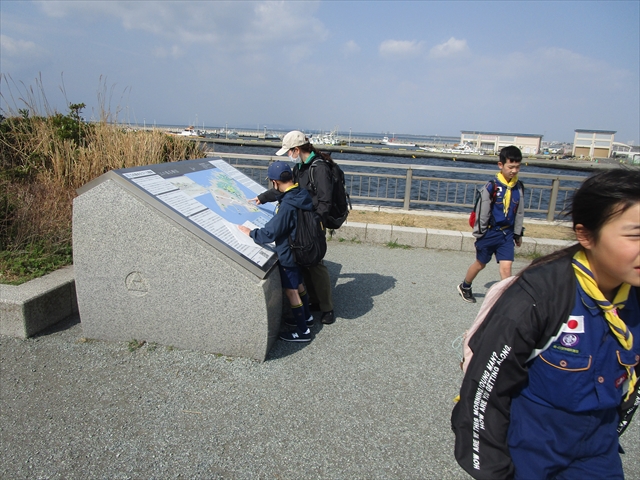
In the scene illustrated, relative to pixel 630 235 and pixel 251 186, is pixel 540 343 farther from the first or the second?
pixel 251 186

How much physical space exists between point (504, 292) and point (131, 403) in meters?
2.71

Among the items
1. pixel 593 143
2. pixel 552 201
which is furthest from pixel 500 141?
pixel 552 201

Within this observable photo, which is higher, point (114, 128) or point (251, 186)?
point (114, 128)

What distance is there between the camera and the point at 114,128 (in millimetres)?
7430

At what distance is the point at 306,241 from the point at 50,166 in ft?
16.2

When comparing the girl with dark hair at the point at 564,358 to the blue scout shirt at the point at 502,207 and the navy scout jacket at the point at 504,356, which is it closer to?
the navy scout jacket at the point at 504,356

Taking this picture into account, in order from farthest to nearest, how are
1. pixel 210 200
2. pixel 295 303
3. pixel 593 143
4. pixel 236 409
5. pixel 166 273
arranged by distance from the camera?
pixel 593 143, pixel 210 200, pixel 295 303, pixel 166 273, pixel 236 409

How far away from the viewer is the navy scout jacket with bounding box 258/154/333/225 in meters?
4.25

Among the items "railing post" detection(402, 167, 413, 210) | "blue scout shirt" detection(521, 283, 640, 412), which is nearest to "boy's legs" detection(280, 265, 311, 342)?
"blue scout shirt" detection(521, 283, 640, 412)

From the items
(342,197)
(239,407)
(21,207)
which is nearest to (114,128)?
(21,207)

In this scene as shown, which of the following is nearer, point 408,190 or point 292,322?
point 292,322

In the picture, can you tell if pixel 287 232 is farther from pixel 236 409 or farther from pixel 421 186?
pixel 421 186

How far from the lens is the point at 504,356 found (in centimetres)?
153

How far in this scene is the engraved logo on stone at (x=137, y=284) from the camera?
3.70 meters
